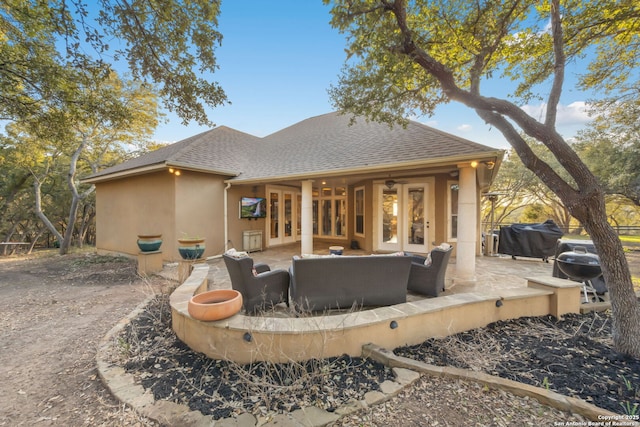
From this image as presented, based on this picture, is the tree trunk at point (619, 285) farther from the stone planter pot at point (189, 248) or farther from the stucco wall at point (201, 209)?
the stucco wall at point (201, 209)

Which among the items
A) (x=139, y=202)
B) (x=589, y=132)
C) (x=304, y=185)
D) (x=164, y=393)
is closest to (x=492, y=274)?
(x=304, y=185)

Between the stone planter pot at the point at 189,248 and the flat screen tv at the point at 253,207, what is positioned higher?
the flat screen tv at the point at 253,207

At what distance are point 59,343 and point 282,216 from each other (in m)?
7.92

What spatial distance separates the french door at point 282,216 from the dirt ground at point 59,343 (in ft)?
16.1

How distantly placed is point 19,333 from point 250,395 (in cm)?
399

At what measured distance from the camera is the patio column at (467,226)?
551cm

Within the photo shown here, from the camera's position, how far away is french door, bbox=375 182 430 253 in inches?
320

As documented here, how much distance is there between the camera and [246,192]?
9.83 metres

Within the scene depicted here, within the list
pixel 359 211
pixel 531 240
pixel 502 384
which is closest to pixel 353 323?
pixel 502 384

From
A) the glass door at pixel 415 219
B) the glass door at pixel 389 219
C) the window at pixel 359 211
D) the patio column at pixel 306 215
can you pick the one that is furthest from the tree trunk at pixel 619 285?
the window at pixel 359 211

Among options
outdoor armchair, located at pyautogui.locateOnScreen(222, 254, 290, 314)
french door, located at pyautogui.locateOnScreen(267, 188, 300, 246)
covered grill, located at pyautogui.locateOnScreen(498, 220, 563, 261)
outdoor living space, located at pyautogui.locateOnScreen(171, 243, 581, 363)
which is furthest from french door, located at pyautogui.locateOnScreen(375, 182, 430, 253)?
outdoor armchair, located at pyautogui.locateOnScreen(222, 254, 290, 314)

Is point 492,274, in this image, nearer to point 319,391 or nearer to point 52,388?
point 319,391

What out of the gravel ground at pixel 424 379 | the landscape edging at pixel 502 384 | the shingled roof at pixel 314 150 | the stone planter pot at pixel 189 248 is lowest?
the gravel ground at pixel 424 379

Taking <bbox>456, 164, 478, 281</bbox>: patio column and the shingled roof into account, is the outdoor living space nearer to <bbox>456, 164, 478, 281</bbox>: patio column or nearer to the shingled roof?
<bbox>456, 164, 478, 281</bbox>: patio column
